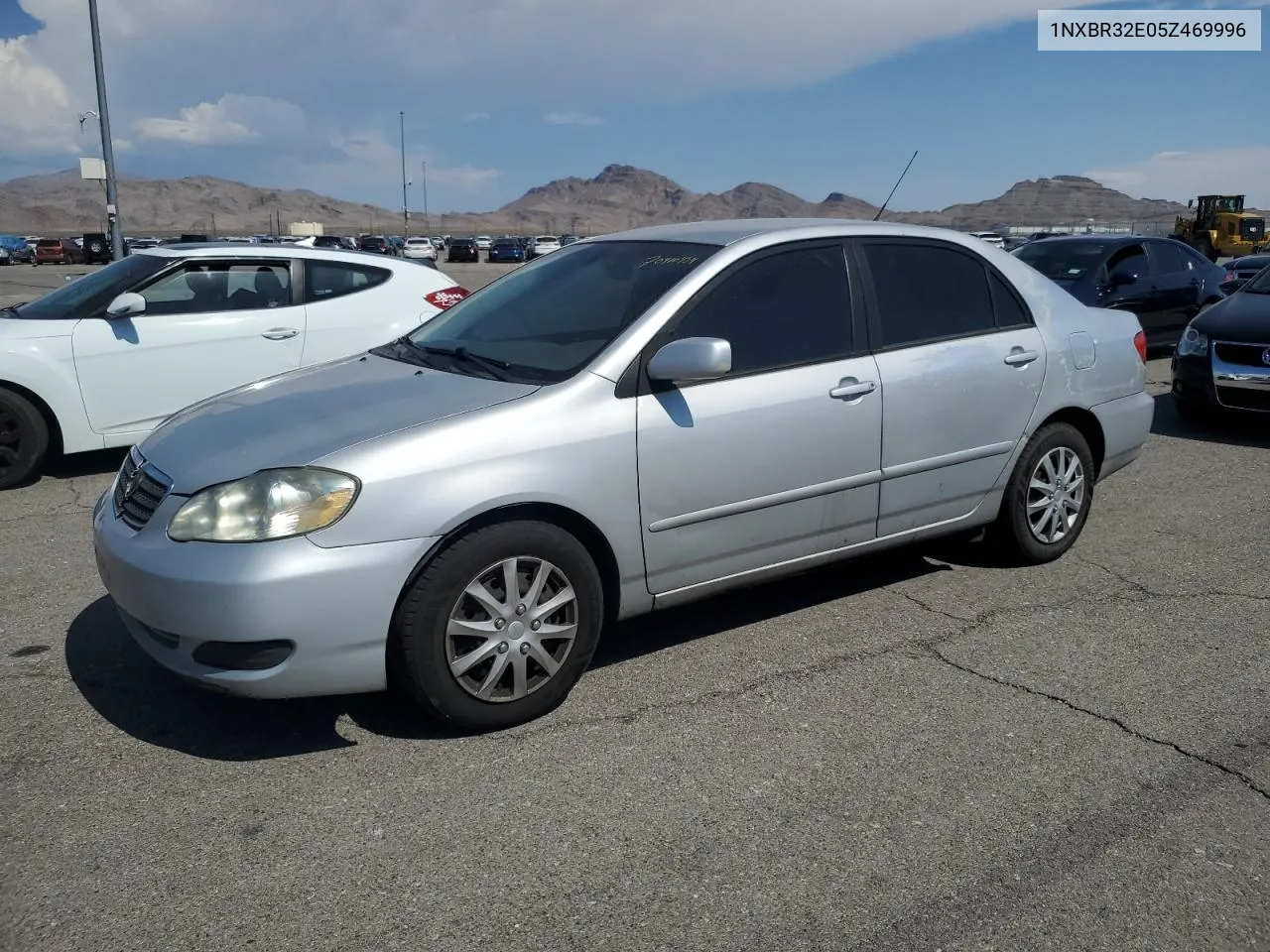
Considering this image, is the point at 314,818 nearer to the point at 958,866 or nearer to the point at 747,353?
the point at 958,866

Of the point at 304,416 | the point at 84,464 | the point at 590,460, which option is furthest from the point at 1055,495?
the point at 84,464

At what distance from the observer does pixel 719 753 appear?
3.45 metres

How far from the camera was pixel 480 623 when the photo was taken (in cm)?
343

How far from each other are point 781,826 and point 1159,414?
25.6ft

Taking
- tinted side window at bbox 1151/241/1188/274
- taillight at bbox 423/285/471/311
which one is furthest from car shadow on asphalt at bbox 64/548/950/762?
tinted side window at bbox 1151/241/1188/274

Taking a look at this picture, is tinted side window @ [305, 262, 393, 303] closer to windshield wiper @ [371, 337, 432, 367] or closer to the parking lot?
windshield wiper @ [371, 337, 432, 367]

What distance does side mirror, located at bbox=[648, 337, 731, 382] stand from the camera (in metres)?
3.64

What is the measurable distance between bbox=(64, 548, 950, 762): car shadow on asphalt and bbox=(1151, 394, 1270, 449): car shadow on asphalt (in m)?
5.10

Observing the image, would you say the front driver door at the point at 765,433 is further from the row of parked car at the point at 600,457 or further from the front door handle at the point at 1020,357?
the front door handle at the point at 1020,357

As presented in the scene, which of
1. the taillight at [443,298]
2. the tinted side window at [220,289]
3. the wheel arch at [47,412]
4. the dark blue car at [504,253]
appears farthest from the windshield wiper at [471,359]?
the dark blue car at [504,253]

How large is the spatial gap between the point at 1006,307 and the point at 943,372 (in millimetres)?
666

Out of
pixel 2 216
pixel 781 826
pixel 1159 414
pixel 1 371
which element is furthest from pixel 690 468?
pixel 2 216

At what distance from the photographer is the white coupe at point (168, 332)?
6668 millimetres

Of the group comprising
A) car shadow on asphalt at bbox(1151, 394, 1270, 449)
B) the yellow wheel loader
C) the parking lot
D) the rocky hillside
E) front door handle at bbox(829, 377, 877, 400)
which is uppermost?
the rocky hillside
